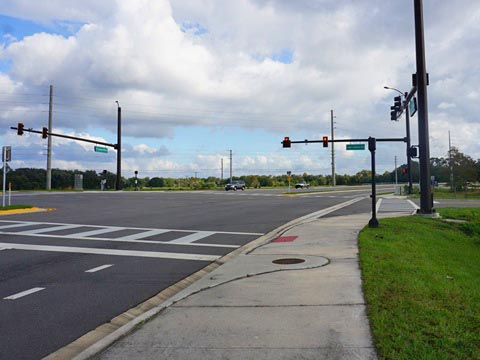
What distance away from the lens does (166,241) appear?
475 inches

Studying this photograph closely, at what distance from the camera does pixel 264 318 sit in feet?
16.9

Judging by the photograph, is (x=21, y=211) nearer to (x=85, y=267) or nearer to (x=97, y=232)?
(x=97, y=232)

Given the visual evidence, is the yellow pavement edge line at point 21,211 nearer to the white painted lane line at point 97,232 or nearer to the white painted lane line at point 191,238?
the white painted lane line at point 97,232

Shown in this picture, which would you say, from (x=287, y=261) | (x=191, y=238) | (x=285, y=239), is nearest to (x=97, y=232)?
(x=191, y=238)

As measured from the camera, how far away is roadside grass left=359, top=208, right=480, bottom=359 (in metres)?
4.09

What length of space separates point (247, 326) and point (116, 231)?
33.5ft

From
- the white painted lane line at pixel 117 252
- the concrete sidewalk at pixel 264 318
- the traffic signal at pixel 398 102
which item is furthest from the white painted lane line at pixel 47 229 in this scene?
the traffic signal at pixel 398 102

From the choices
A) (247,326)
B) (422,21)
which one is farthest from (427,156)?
(247,326)

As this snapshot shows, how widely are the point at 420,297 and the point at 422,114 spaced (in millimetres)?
13331

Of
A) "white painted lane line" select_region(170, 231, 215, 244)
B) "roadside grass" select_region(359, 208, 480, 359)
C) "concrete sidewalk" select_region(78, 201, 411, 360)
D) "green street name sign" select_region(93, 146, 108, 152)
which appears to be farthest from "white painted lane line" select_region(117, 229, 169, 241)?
"green street name sign" select_region(93, 146, 108, 152)

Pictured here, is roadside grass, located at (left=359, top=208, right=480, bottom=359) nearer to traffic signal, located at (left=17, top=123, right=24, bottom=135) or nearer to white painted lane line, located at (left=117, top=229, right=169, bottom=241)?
white painted lane line, located at (left=117, top=229, right=169, bottom=241)

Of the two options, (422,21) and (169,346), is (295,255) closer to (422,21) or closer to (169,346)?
(169,346)

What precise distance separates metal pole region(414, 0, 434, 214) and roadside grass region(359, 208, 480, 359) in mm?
6243

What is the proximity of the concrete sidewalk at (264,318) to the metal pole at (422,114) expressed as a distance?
10.3 metres
